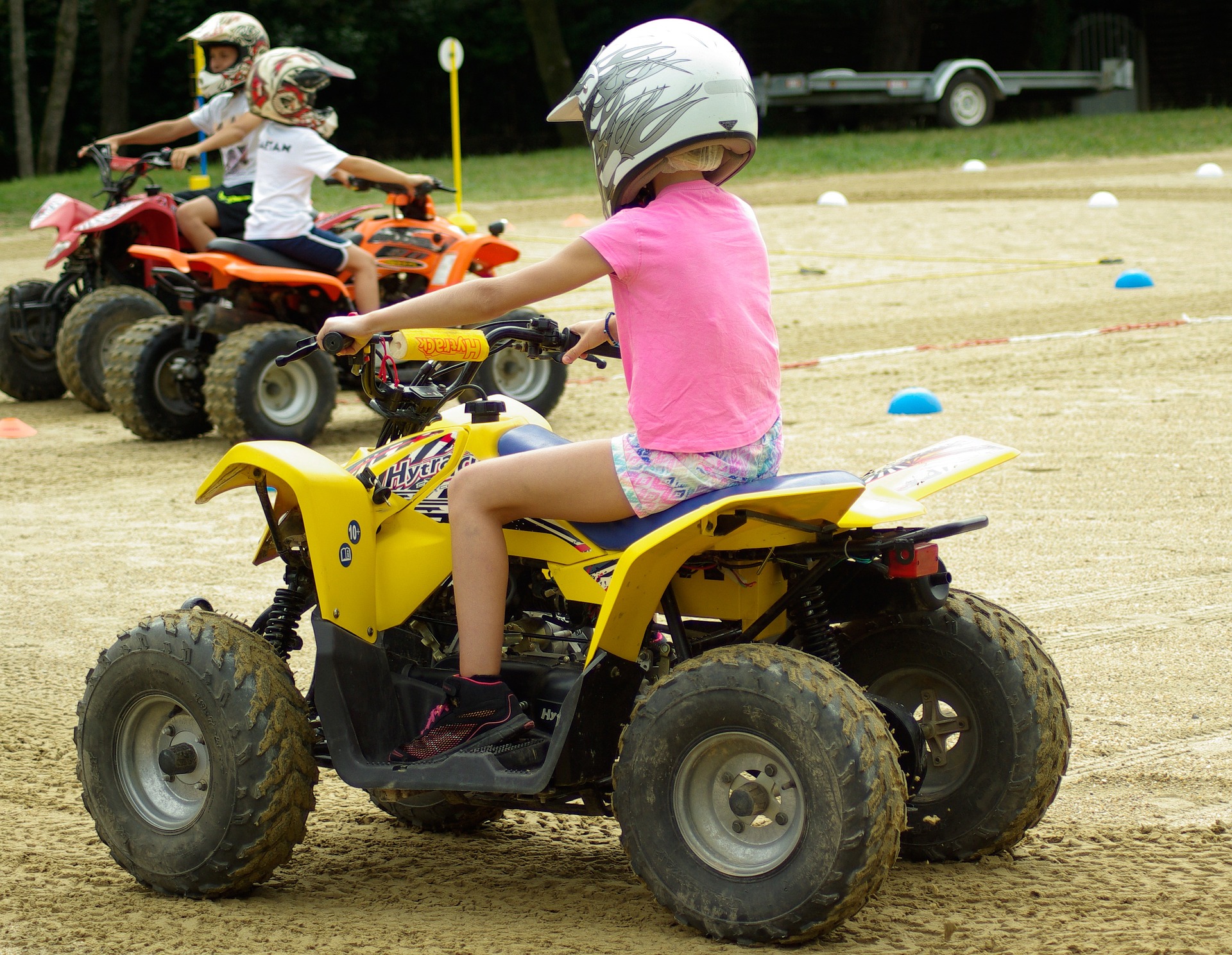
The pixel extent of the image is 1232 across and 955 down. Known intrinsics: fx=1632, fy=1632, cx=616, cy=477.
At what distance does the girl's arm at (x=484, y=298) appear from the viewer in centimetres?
341

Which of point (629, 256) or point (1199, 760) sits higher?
point (629, 256)

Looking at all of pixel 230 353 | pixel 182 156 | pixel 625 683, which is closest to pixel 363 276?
pixel 230 353

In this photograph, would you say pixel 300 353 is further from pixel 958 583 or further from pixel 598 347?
pixel 958 583

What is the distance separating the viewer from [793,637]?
3873mm

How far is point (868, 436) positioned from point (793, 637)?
214 inches

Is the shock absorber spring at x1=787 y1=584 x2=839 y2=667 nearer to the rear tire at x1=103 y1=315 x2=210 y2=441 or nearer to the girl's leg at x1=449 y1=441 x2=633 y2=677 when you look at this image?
the girl's leg at x1=449 y1=441 x2=633 y2=677

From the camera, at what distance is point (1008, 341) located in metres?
12.4

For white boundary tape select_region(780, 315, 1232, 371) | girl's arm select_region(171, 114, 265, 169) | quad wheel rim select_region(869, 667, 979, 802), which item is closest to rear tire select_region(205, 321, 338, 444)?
girl's arm select_region(171, 114, 265, 169)

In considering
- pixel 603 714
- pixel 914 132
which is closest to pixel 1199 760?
pixel 603 714

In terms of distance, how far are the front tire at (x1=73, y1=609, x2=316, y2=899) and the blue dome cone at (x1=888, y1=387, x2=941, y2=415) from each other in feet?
21.3

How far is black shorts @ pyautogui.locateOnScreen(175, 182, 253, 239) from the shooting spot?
10.7 metres

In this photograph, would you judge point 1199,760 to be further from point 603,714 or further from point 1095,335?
point 1095,335

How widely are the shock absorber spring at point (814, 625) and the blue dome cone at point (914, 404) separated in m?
6.30

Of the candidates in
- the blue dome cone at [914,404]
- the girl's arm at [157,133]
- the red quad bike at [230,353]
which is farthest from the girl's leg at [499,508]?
the girl's arm at [157,133]
